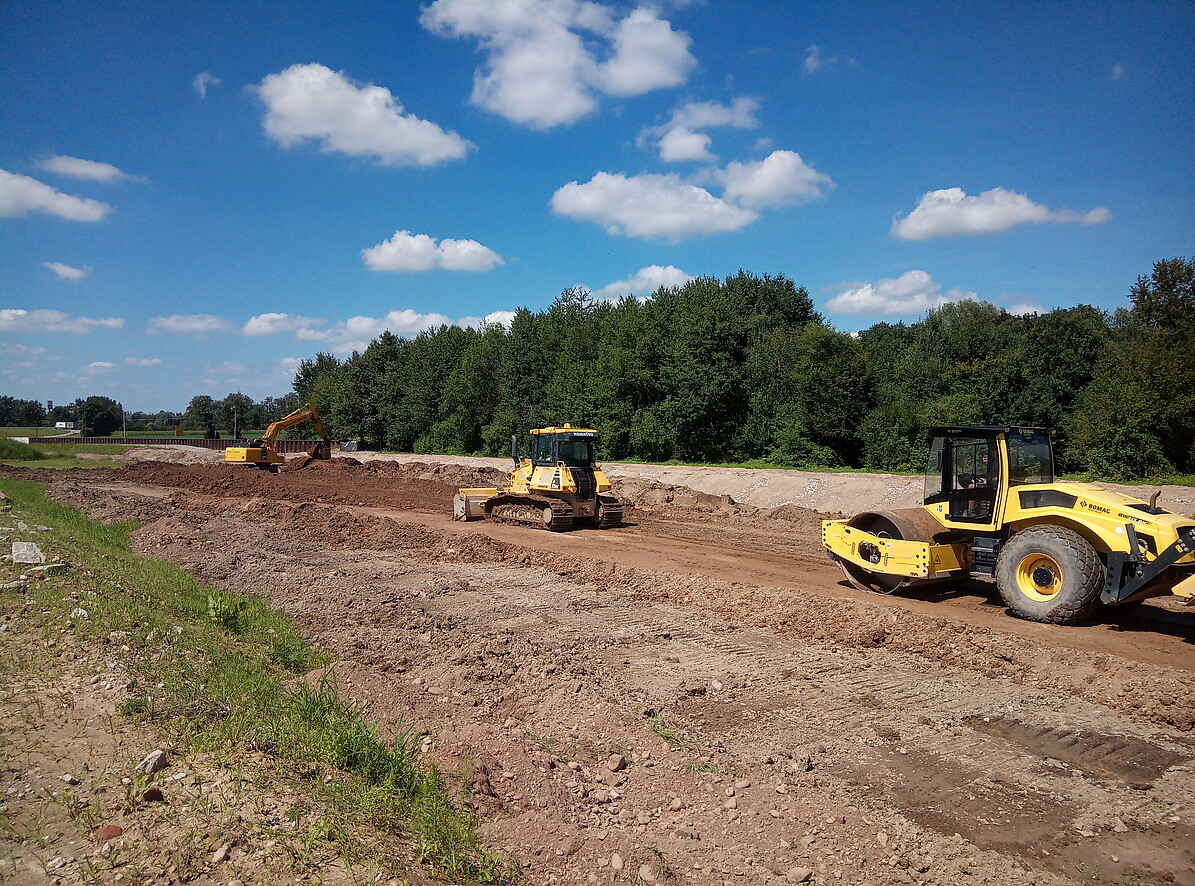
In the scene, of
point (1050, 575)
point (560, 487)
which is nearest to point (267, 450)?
point (560, 487)

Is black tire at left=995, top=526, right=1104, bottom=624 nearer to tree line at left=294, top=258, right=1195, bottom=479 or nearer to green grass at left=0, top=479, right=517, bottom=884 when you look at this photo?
green grass at left=0, top=479, right=517, bottom=884

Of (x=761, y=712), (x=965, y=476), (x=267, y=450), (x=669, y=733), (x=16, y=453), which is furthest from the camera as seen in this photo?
(x=16, y=453)

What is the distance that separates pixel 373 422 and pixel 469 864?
60533 millimetres

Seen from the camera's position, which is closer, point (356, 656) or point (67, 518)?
point (356, 656)

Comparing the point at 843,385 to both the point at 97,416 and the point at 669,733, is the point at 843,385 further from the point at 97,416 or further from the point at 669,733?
the point at 97,416

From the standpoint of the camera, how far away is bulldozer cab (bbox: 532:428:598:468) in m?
18.3

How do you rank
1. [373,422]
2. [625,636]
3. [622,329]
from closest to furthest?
1. [625,636]
2. [622,329]
3. [373,422]

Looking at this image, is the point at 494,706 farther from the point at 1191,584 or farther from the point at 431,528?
the point at 431,528

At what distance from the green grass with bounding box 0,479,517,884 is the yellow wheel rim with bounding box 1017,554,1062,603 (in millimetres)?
8122

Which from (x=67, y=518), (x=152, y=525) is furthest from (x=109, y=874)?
(x=67, y=518)

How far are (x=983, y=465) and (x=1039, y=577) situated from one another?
1762mm

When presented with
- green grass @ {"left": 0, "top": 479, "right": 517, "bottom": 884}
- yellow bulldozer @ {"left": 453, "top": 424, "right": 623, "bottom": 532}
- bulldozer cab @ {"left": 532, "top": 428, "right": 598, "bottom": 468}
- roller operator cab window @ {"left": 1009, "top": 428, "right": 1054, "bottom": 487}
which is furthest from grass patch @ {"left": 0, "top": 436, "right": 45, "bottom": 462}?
roller operator cab window @ {"left": 1009, "top": 428, "right": 1054, "bottom": 487}

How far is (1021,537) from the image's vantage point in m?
9.30

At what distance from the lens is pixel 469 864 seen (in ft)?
13.4
